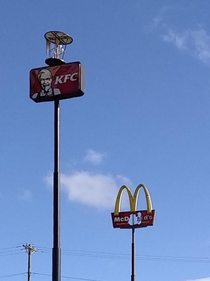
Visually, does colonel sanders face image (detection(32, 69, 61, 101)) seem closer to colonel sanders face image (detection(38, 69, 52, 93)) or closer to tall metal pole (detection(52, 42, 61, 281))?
colonel sanders face image (detection(38, 69, 52, 93))

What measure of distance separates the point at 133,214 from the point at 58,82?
102 ft

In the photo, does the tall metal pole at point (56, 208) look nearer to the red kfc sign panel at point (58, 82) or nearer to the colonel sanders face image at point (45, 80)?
the red kfc sign panel at point (58, 82)

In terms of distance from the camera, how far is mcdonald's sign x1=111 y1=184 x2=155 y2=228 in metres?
Result: 48.5

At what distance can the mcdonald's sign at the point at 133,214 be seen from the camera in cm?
4847

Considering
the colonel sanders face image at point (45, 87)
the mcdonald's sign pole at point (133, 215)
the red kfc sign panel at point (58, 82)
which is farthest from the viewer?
the mcdonald's sign pole at point (133, 215)

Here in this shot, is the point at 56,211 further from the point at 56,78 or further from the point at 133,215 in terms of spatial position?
the point at 133,215

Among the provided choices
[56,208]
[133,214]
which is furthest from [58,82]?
[133,214]

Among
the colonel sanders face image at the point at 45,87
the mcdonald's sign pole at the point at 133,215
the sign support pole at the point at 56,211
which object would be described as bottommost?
the sign support pole at the point at 56,211

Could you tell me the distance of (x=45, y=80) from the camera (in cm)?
1877

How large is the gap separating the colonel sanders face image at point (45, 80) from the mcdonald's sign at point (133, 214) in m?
29.4

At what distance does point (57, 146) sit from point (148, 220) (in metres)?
31.2

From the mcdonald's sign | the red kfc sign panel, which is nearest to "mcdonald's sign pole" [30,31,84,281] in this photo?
the red kfc sign panel

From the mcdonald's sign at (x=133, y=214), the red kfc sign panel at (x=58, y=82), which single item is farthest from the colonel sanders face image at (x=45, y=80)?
the mcdonald's sign at (x=133, y=214)

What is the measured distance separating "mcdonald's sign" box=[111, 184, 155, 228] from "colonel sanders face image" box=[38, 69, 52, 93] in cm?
2943
